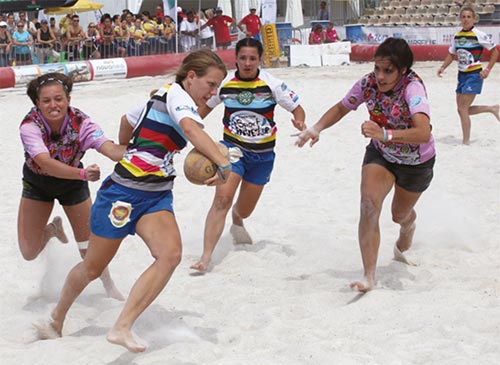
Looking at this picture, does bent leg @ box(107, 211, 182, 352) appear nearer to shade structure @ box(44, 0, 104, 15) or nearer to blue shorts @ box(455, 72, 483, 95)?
blue shorts @ box(455, 72, 483, 95)

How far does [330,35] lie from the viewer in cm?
2472

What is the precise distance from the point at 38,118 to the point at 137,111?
820mm

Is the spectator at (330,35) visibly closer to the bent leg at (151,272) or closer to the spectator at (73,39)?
the spectator at (73,39)

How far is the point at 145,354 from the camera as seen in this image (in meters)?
4.23

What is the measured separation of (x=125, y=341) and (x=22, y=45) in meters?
16.3

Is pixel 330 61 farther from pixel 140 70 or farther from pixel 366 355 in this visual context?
pixel 366 355

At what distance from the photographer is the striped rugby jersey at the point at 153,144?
418cm

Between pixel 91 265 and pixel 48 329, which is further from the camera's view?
pixel 48 329

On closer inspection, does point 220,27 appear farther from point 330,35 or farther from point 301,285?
point 301,285

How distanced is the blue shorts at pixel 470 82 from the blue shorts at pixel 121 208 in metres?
7.30

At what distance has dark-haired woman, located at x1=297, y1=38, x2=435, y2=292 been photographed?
4996 millimetres

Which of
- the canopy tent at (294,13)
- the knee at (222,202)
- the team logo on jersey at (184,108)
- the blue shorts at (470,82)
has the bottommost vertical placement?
the knee at (222,202)

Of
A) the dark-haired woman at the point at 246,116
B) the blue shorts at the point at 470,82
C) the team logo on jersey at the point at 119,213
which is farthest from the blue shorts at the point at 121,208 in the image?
the blue shorts at the point at 470,82

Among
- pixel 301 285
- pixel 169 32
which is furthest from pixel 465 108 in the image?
pixel 169 32
